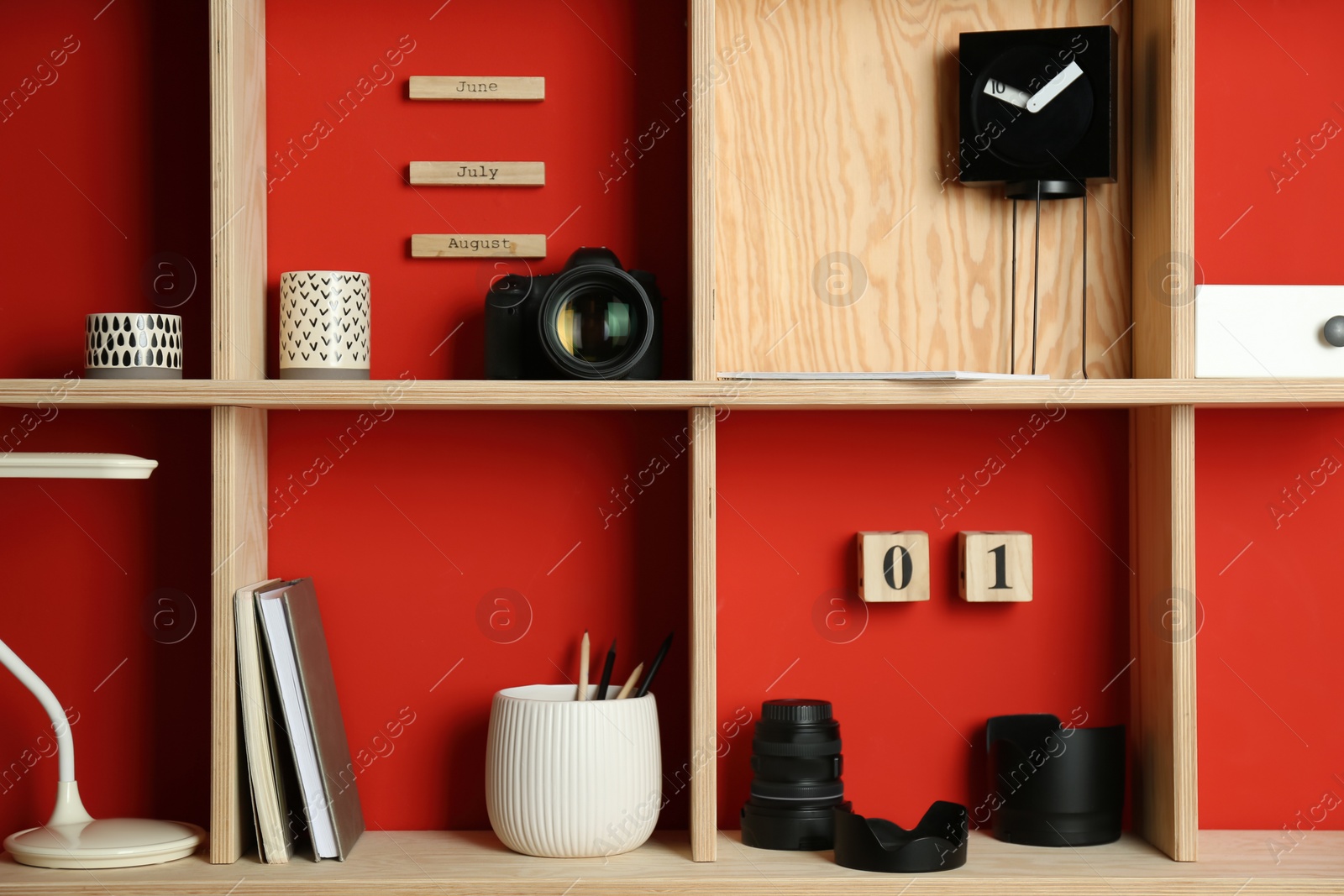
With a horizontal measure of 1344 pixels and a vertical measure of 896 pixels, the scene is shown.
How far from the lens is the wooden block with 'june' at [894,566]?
1605 millimetres

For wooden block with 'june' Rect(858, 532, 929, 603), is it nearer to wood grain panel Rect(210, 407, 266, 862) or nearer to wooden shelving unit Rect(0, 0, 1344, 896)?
wooden shelving unit Rect(0, 0, 1344, 896)

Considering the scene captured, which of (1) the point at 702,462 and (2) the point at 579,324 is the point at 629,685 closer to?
(1) the point at 702,462

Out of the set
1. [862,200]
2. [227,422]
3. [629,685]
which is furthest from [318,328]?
[862,200]

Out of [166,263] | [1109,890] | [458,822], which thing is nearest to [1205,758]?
[1109,890]

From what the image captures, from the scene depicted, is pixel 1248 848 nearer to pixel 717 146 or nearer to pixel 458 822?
pixel 458 822

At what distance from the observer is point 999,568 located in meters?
1.61

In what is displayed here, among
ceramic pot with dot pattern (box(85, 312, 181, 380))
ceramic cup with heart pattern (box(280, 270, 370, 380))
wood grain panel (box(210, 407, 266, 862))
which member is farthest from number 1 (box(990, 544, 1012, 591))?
ceramic pot with dot pattern (box(85, 312, 181, 380))

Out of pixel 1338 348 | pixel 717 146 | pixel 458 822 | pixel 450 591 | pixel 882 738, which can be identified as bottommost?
pixel 458 822

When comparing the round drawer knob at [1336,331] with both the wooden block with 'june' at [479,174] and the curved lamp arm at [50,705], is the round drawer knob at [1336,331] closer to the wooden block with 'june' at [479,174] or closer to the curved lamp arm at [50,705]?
the wooden block with 'june' at [479,174]

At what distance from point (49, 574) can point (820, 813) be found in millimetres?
1084

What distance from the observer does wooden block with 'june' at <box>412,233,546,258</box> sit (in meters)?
1.62

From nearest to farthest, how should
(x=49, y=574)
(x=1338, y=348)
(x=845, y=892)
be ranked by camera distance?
(x=845, y=892), (x=1338, y=348), (x=49, y=574)

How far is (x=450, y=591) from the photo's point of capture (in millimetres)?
1632

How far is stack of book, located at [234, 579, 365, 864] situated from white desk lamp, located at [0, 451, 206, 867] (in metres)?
0.12
